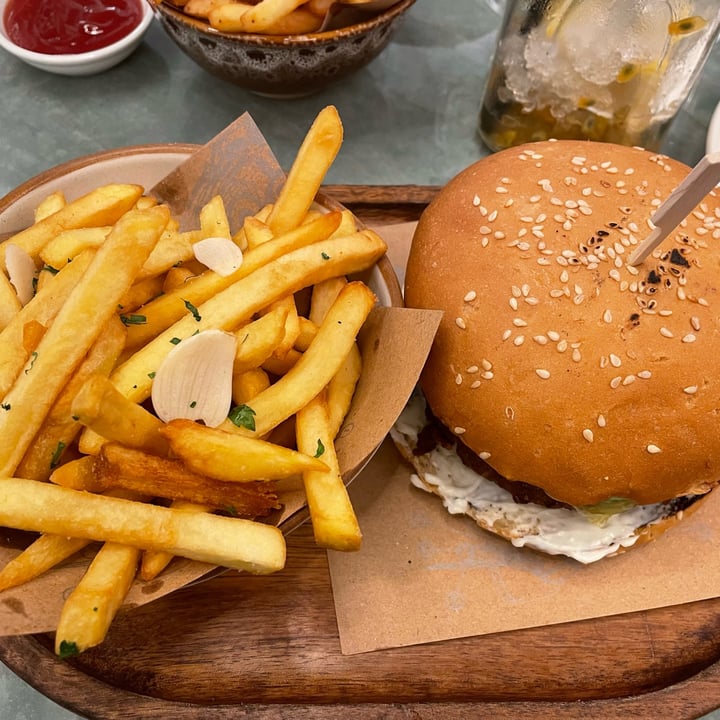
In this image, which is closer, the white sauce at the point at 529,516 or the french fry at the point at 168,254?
the french fry at the point at 168,254

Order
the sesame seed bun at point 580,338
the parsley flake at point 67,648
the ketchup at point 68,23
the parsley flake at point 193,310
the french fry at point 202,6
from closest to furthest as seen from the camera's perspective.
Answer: the parsley flake at point 67,648, the parsley flake at point 193,310, the sesame seed bun at point 580,338, the french fry at point 202,6, the ketchup at point 68,23

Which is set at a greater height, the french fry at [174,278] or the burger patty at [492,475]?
the french fry at [174,278]

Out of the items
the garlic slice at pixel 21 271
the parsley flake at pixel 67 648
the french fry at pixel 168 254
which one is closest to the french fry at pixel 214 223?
the french fry at pixel 168 254

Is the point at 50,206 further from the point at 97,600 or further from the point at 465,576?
the point at 465,576

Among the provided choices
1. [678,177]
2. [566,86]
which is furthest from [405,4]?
[678,177]

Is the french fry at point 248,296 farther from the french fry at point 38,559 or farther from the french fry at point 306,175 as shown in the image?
the french fry at point 38,559

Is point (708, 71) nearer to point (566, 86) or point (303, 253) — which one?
point (566, 86)
